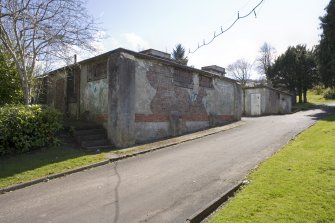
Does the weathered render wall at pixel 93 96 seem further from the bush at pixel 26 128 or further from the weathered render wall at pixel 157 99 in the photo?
the bush at pixel 26 128

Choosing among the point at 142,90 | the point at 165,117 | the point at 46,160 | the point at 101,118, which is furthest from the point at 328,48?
the point at 46,160

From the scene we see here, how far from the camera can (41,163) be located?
10375 millimetres

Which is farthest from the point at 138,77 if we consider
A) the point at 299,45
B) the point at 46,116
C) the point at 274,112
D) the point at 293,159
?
the point at 299,45

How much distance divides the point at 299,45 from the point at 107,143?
4531cm

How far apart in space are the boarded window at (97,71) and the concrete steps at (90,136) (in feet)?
7.31

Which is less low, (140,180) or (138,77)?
(138,77)

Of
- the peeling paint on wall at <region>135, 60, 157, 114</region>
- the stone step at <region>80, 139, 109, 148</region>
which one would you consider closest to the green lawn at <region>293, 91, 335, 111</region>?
the peeling paint on wall at <region>135, 60, 157, 114</region>

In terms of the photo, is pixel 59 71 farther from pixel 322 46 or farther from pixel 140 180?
pixel 322 46

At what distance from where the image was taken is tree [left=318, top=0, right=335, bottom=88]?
3172 cm

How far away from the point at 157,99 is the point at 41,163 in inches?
256

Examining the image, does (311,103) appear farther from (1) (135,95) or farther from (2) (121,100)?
(2) (121,100)

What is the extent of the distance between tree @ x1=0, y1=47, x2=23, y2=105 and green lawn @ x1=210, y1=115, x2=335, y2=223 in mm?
12272

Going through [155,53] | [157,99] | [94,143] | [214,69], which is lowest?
[94,143]

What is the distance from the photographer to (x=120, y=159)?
11.4 meters
